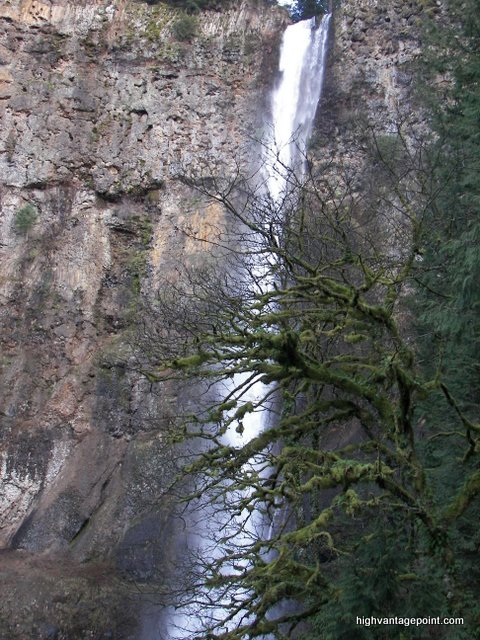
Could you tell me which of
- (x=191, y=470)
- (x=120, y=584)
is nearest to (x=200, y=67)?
(x=120, y=584)

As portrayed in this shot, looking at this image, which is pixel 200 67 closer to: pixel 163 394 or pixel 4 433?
pixel 163 394

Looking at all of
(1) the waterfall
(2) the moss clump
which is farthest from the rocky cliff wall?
(1) the waterfall

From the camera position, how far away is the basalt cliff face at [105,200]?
53.8ft

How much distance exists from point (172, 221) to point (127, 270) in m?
2.03

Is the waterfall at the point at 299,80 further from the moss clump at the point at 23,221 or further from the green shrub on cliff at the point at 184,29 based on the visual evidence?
the moss clump at the point at 23,221

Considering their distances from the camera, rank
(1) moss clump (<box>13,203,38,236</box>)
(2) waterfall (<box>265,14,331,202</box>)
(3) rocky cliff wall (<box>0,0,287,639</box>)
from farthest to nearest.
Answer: (2) waterfall (<box>265,14,331,202</box>), (1) moss clump (<box>13,203,38,236</box>), (3) rocky cliff wall (<box>0,0,287,639</box>)

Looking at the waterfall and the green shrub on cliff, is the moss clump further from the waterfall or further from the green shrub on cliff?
the green shrub on cliff

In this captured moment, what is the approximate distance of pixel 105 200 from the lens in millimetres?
20906

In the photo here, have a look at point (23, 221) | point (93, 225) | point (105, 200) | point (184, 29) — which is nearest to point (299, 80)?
point (184, 29)

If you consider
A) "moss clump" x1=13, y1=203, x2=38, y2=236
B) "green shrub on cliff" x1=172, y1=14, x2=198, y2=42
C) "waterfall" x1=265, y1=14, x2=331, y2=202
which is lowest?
"moss clump" x1=13, y1=203, x2=38, y2=236

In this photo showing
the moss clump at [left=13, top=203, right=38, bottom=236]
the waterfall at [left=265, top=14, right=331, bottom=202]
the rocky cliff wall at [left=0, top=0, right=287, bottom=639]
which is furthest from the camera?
the waterfall at [left=265, top=14, right=331, bottom=202]

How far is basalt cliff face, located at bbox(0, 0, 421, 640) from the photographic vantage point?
16406mm

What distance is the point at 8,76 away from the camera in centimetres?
2155

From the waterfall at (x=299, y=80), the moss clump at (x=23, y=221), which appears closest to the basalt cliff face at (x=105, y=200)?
the moss clump at (x=23, y=221)
